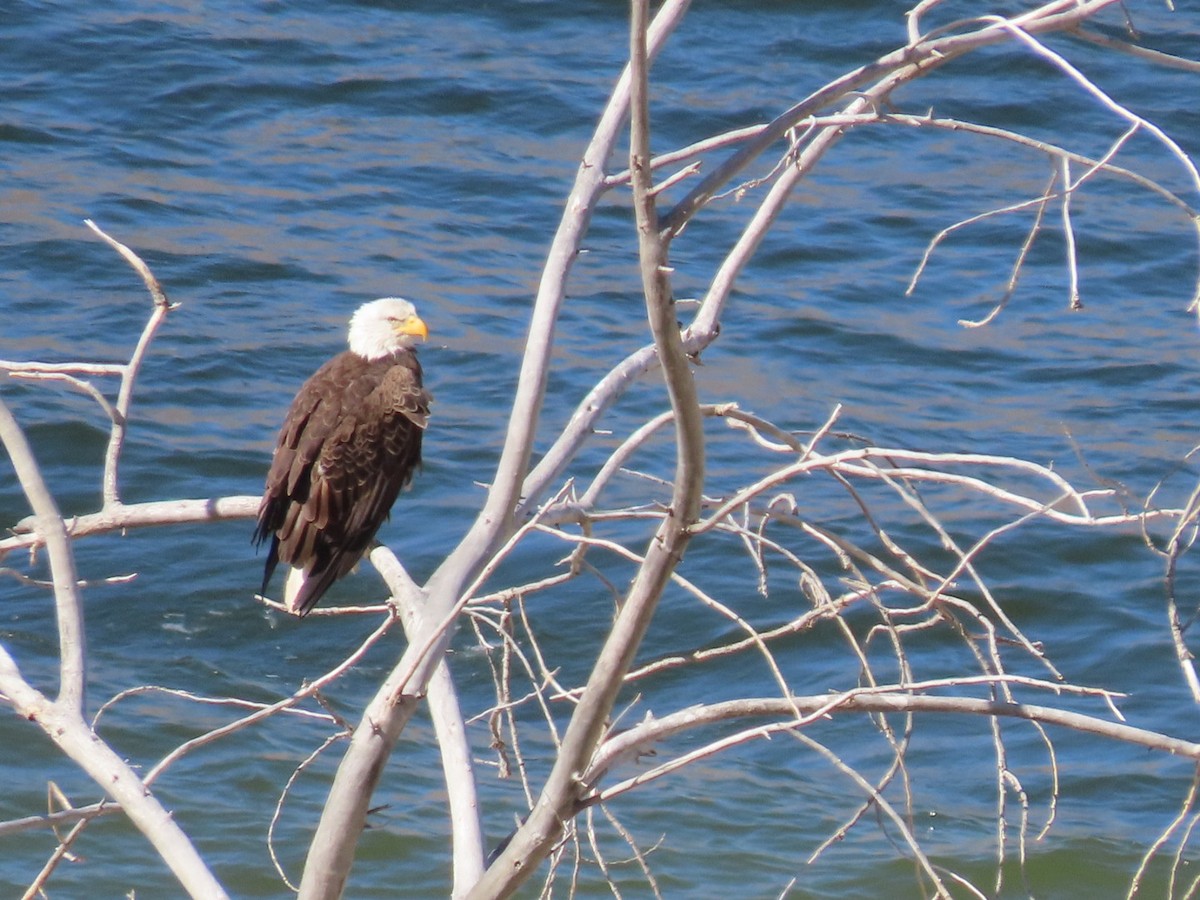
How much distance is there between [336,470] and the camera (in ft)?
15.2

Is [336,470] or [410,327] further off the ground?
[410,327]

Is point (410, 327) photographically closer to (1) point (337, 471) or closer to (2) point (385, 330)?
(2) point (385, 330)

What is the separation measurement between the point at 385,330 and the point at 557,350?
4605mm

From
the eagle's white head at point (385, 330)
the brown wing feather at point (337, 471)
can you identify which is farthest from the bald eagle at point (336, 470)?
the eagle's white head at point (385, 330)

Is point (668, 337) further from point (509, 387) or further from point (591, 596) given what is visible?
point (509, 387)

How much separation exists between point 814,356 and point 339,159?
166 inches

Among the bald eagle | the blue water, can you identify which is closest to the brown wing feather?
the bald eagle

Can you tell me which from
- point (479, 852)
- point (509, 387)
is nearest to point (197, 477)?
point (509, 387)

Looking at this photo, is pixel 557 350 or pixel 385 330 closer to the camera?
pixel 385 330

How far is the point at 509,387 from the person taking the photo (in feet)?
31.5

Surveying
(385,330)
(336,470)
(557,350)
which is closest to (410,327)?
(385,330)

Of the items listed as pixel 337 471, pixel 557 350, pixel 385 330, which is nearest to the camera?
pixel 337 471

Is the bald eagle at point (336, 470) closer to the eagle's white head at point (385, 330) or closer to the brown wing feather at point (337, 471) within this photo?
the brown wing feather at point (337, 471)

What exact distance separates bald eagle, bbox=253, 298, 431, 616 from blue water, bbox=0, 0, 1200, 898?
1492 millimetres
